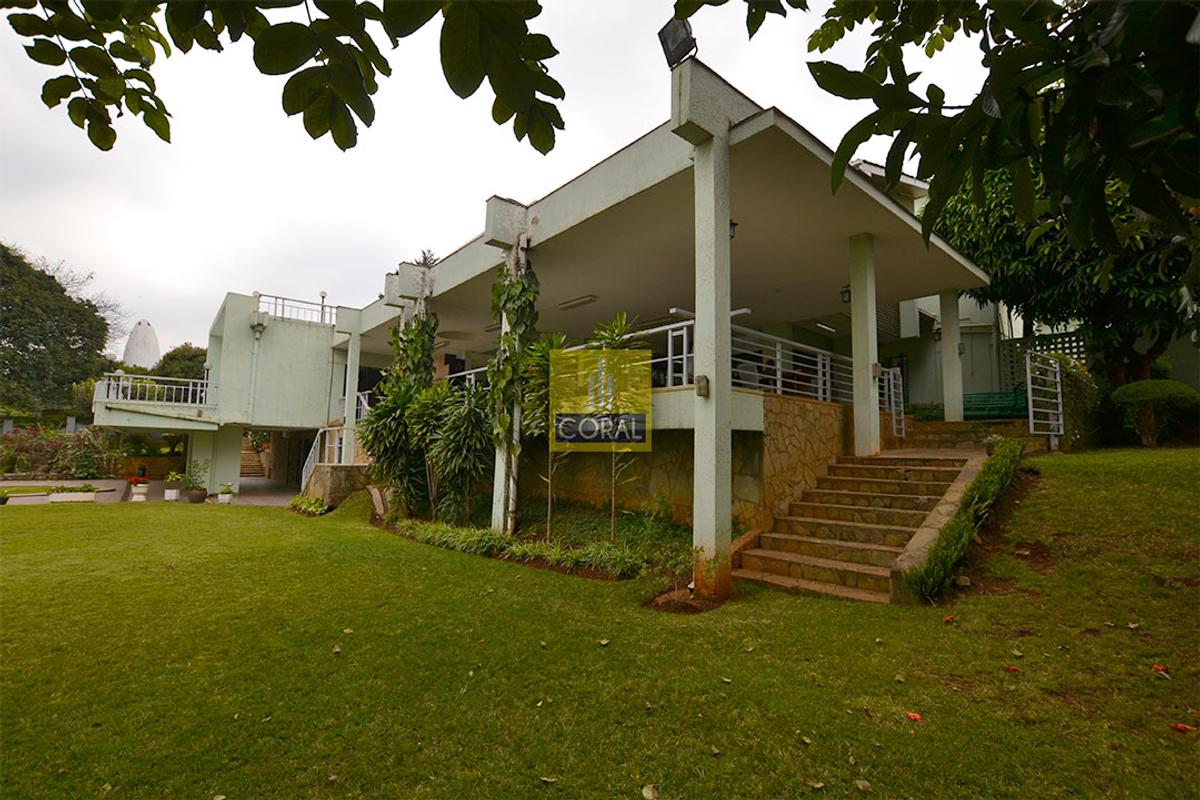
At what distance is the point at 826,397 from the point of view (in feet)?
28.7

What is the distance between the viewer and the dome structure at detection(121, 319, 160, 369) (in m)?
31.3

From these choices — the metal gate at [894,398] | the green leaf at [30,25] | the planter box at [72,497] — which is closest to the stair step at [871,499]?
the metal gate at [894,398]

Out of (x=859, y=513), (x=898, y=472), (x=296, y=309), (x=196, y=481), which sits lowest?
(x=196, y=481)

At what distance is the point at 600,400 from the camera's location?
22.7 feet

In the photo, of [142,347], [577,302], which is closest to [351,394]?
[577,302]

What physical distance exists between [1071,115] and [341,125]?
167cm

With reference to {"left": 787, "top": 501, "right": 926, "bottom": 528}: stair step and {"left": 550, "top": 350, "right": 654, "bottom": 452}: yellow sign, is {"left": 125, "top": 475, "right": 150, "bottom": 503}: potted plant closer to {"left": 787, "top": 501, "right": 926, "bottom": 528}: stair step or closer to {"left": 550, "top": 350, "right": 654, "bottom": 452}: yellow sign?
{"left": 550, "top": 350, "right": 654, "bottom": 452}: yellow sign

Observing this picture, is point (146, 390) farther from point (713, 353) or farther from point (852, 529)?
point (852, 529)

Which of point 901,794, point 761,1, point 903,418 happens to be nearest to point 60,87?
point 761,1

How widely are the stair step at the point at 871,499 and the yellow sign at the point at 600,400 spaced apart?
2.23 m

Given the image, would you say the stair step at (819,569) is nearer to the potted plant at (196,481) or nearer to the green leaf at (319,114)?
the green leaf at (319,114)

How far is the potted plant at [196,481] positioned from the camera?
14891 millimetres

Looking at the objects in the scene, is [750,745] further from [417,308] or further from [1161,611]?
[417,308]

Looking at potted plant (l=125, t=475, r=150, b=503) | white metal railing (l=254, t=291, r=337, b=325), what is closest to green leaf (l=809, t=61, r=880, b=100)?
potted plant (l=125, t=475, r=150, b=503)
